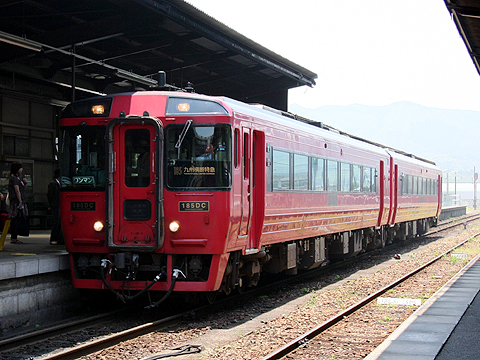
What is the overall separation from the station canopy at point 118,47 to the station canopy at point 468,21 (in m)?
6.29

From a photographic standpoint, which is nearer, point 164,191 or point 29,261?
point 29,261

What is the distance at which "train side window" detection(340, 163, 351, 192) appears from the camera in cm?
1488

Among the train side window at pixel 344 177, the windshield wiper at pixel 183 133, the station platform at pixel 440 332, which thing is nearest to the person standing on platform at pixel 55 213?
the windshield wiper at pixel 183 133

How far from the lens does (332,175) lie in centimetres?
1409

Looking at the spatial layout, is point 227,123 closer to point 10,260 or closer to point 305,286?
point 10,260

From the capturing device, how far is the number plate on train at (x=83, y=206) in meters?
9.12

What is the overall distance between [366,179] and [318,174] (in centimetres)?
453

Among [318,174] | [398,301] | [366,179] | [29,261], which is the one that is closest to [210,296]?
[29,261]

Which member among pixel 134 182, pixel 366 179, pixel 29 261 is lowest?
pixel 29 261

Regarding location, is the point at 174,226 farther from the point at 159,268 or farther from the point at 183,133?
the point at 183,133

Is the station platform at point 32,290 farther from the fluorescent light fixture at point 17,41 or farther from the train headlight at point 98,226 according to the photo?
the fluorescent light fixture at point 17,41

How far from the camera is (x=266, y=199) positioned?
10.3m

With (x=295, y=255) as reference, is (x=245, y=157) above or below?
above

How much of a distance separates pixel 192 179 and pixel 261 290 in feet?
12.0
